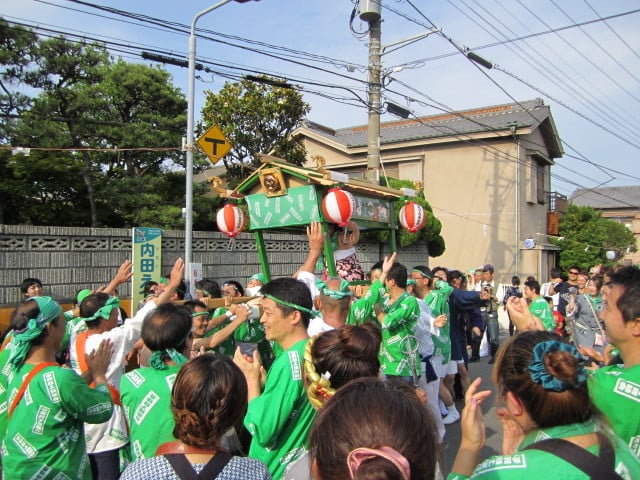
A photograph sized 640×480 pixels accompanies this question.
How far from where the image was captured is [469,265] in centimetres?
2078

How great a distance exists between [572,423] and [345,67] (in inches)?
417

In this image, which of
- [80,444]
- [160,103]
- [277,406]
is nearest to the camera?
[277,406]

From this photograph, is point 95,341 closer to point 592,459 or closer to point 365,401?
point 365,401

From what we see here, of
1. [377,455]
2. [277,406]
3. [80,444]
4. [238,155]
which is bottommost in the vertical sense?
[80,444]

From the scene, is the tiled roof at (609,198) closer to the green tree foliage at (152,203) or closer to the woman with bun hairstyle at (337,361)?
the green tree foliage at (152,203)

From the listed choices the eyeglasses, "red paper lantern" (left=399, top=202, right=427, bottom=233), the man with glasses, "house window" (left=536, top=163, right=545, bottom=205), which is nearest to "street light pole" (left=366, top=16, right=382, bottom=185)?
"red paper lantern" (left=399, top=202, right=427, bottom=233)

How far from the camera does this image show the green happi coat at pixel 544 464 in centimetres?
136

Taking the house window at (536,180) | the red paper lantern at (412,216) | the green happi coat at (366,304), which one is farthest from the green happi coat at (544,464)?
the house window at (536,180)

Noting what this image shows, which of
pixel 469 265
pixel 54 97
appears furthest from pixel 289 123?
pixel 469 265

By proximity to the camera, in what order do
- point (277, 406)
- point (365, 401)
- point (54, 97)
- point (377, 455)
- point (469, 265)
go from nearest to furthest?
point (377, 455)
point (365, 401)
point (277, 406)
point (54, 97)
point (469, 265)

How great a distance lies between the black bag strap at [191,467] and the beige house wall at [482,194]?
19.7 m

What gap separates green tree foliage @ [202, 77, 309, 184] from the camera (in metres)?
15.6

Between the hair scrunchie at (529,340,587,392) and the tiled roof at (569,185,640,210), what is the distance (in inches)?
1663

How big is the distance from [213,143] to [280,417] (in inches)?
269
